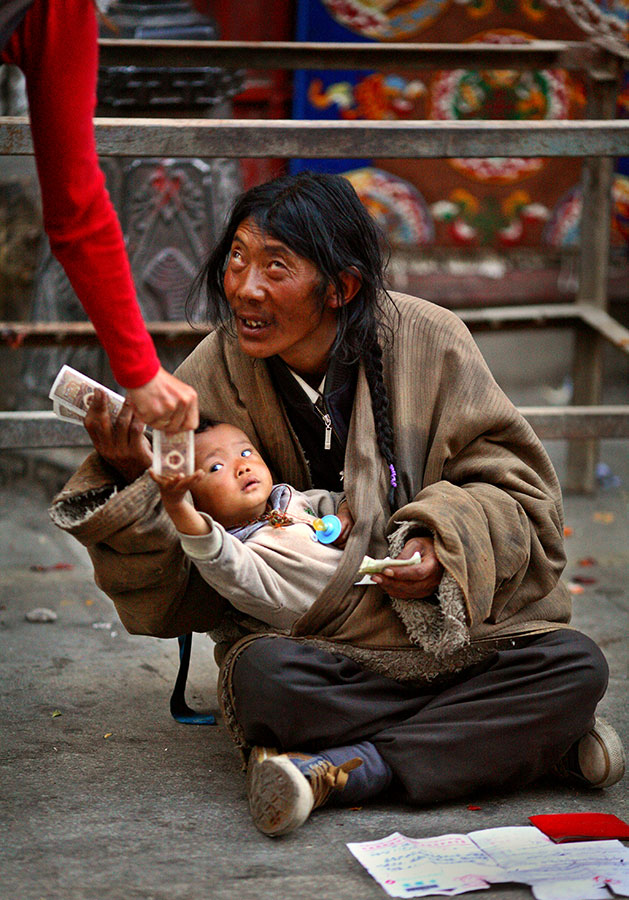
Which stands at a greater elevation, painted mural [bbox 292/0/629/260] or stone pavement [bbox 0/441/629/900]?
painted mural [bbox 292/0/629/260]

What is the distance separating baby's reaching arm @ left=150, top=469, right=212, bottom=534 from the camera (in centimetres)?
217

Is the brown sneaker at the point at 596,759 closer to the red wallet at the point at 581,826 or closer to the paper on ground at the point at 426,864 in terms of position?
the red wallet at the point at 581,826

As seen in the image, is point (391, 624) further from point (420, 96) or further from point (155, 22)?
point (420, 96)

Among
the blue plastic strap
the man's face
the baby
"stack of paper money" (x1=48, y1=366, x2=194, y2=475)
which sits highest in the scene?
the man's face

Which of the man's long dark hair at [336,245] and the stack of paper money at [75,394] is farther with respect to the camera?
the man's long dark hair at [336,245]

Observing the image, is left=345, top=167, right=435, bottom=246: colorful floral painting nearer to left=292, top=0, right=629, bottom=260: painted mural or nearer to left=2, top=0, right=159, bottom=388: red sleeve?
left=292, top=0, right=629, bottom=260: painted mural

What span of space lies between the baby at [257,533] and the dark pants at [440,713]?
3.8 inches

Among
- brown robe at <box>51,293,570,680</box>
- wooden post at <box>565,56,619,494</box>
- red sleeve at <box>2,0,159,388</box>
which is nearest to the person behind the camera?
red sleeve at <box>2,0,159,388</box>

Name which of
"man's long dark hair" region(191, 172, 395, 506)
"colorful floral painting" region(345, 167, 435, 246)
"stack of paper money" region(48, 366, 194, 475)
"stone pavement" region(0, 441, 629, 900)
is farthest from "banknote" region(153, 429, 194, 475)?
"colorful floral painting" region(345, 167, 435, 246)

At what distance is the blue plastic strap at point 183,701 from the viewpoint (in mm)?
2807

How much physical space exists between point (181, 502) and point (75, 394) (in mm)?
330

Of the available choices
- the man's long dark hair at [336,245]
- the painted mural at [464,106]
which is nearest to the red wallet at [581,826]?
the man's long dark hair at [336,245]

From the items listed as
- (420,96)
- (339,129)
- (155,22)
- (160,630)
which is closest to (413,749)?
(160,630)

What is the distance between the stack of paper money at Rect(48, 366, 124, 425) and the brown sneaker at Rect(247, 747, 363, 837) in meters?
0.74
